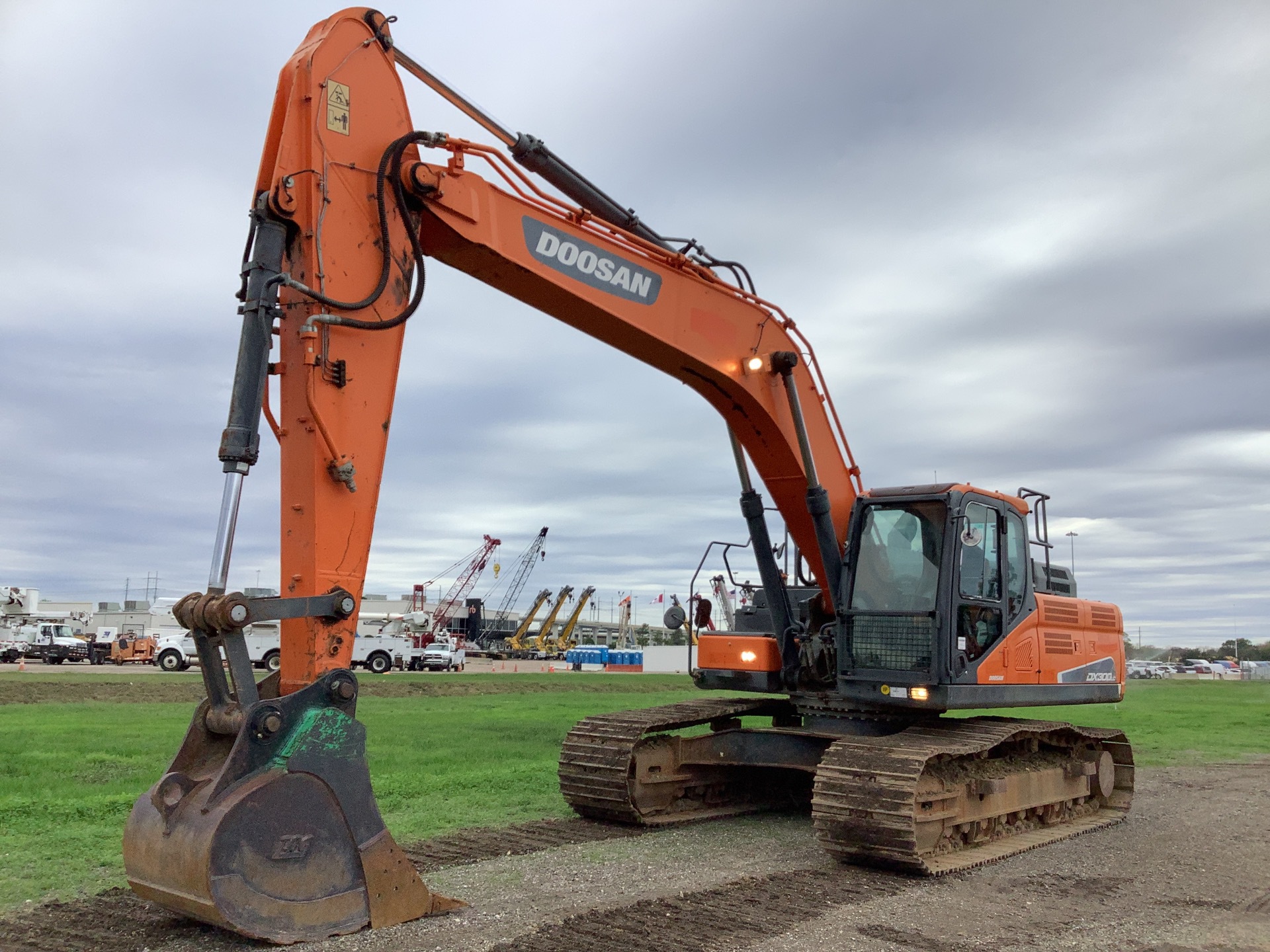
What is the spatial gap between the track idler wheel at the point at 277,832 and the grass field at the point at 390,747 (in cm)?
176

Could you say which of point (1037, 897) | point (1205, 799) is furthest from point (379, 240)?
point (1205, 799)

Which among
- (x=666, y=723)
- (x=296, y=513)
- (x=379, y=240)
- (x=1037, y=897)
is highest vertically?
(x=379, y=240)

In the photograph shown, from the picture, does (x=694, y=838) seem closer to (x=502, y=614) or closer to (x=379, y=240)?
(x=379, y=240)

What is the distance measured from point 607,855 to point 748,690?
7.58ft

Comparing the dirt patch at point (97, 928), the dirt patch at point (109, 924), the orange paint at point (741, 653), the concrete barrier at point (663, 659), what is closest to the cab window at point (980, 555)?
the orange paint at point (741, 653)

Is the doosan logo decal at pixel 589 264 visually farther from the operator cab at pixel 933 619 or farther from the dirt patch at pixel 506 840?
the dirt patch at pixel 506 840

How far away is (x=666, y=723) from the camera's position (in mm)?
10008

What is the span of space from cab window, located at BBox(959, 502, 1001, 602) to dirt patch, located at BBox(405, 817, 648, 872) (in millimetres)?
3534

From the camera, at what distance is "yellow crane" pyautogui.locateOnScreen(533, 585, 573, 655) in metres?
101

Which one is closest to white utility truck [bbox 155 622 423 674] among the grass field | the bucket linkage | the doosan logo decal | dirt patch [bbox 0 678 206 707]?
the grass field

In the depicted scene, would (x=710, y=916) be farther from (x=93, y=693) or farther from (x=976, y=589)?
(x=93, y=693)

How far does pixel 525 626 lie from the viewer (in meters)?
100

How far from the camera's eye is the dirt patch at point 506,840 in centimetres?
795

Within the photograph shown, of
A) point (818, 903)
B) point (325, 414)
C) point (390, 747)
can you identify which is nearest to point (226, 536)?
point (325, 414)
